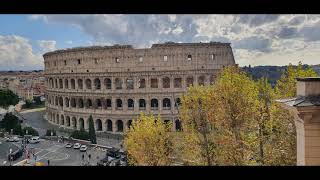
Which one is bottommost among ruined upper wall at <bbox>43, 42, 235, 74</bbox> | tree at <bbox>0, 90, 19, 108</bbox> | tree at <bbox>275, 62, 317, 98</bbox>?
tree at <bbox>0, 90, 19, 108</bbox>

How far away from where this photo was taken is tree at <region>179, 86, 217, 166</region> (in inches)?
661

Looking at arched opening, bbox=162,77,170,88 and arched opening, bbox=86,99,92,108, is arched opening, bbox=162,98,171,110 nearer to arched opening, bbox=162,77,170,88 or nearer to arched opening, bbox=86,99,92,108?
arched opening, bbox=162,77,170,88

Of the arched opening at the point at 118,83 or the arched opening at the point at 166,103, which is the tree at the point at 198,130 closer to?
the arched opening at the point at 166,103

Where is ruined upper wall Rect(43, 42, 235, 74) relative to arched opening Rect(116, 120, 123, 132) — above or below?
above

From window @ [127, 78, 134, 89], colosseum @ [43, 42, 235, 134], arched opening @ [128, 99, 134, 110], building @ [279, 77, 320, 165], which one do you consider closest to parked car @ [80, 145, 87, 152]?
colosseum @ [43, 42, 235, 134]

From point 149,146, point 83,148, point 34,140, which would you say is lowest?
point 83,148

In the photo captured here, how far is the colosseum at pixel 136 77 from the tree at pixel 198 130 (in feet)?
70.5

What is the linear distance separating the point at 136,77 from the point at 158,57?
129 inches

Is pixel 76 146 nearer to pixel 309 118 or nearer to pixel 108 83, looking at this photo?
pixel 108 83

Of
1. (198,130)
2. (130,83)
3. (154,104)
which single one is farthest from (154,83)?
(198,130)

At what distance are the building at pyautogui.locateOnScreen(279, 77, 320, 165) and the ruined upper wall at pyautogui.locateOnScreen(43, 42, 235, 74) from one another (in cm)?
3449

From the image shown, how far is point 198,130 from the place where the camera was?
744 inches

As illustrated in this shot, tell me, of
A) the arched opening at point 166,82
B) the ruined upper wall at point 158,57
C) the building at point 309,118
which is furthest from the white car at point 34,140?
the building at point 309,118

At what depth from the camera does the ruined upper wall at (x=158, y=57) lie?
42500mm
